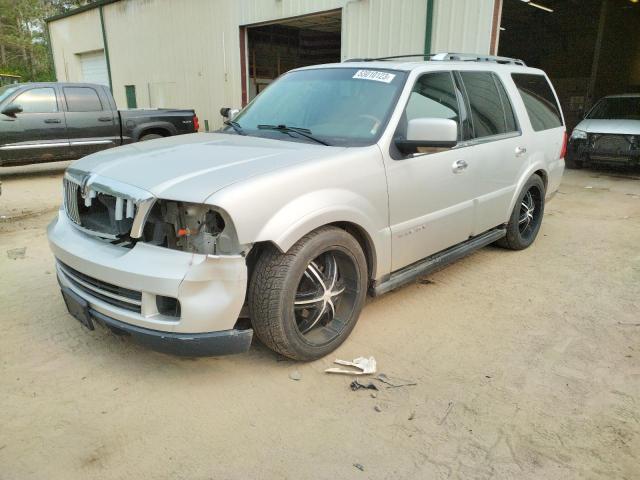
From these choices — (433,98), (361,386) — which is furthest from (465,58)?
(361,386)

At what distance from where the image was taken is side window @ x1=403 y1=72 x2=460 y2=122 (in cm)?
362

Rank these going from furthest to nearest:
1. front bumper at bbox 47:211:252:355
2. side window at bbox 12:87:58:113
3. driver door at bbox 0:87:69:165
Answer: side window at bbox 12:87:58:113 → driver door at bbox 0:87:69:165 → front bumper at bbox 47:211:252:355

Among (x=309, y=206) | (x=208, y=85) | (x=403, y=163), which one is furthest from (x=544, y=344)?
(x=208, y=85)

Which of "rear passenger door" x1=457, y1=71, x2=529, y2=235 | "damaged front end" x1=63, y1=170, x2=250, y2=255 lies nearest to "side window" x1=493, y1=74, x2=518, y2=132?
"rear passenger door" x1=457, y1=71, x2=529, y2=235

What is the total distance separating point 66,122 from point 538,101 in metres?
8.60

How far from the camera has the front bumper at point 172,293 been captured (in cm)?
251

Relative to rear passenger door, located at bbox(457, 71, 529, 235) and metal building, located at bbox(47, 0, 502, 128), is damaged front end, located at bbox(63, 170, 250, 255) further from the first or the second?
metal building, located at bbox(47, 0, 502, 128)

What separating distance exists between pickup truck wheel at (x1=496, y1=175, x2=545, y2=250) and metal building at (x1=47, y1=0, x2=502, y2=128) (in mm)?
3676

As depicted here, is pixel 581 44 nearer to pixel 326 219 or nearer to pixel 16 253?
pixel 326 219

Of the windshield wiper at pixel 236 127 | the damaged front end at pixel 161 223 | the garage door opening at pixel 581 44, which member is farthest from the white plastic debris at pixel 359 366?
the garage door opening at pixel 581 44

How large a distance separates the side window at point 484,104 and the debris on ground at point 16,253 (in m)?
4.70

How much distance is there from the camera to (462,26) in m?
8.20

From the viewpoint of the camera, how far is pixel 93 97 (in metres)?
9.99

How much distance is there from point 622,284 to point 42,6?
166 ft
